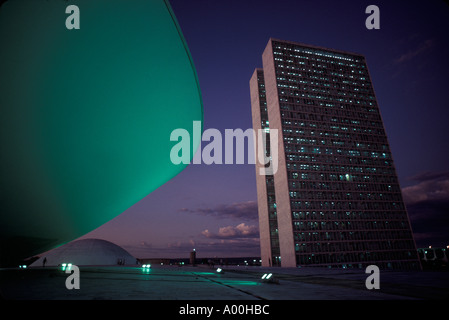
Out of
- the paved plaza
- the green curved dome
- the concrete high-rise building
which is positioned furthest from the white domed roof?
the green curved dome

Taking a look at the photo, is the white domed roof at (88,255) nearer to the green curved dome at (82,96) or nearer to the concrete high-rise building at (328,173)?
the concrete high-rise building at (328,173)

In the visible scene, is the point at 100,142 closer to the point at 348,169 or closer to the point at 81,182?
Result: the point at 81,182

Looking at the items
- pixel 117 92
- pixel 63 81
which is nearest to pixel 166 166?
pixel 117 92

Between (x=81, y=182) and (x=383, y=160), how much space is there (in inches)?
2805

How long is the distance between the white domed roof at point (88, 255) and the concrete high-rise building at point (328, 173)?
1387 inches

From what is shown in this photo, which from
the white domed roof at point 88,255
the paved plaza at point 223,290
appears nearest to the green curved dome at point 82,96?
the paved plaza at point 223,290

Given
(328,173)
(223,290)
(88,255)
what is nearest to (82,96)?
(223,290)

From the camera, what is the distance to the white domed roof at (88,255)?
45062 mm

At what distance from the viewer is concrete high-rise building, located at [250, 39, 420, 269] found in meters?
53.6

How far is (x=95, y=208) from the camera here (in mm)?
10008

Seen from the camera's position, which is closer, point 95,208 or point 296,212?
point 95,208

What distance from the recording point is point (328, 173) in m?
58.3

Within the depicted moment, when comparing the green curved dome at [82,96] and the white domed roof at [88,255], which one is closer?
the green curved dome at [82,96]

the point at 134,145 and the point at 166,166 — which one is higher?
the point at 166,166
